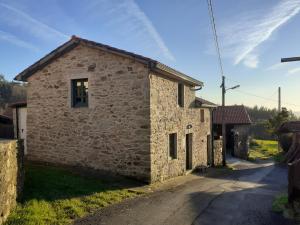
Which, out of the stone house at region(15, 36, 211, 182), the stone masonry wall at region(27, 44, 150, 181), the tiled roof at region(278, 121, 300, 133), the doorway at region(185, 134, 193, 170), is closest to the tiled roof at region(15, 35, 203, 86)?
the stone house at region(15, 36, 211, 182)

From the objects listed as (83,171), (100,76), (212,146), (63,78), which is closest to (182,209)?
(83,171)

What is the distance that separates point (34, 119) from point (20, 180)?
634 centimetres

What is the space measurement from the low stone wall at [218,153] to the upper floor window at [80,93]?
11.9 metres

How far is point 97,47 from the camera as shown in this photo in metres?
12.4

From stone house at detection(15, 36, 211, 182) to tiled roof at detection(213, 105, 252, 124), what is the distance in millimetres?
15902

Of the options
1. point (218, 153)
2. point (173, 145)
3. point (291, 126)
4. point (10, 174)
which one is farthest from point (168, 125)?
point (291, 126)

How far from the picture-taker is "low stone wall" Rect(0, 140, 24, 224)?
21.4 feet

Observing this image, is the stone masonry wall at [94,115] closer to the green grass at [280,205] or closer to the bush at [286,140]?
the green grass at [280,205]

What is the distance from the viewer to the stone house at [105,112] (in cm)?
1186

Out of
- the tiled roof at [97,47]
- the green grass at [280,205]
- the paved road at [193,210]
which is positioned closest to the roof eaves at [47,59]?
the tiled roof at [97,47]

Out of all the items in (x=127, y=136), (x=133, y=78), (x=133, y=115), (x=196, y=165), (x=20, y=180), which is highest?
(x=133, y=78)

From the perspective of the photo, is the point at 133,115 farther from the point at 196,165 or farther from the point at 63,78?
the point at 196,165

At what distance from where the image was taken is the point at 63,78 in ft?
44.0

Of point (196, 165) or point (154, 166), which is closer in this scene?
point (154, 166)
